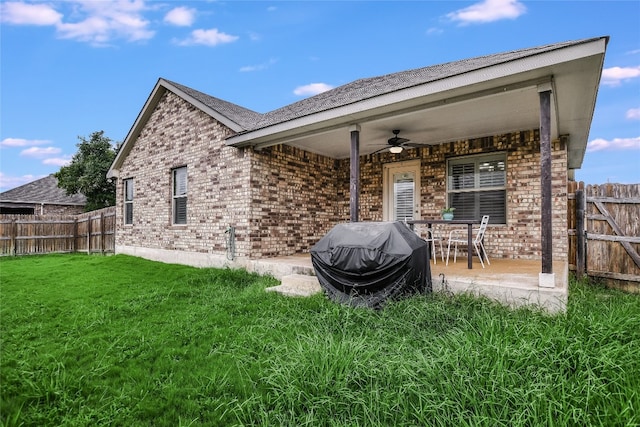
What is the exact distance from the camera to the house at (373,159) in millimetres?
4168

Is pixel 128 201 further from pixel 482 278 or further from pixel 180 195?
pixel 482 278

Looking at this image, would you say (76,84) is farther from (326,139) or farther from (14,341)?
(14,341)

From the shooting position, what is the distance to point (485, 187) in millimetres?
6512

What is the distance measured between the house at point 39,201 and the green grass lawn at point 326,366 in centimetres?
1683

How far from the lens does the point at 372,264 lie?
12.4ft

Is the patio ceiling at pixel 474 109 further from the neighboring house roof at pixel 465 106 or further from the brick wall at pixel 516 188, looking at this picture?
the brick wall at pixel 516 188

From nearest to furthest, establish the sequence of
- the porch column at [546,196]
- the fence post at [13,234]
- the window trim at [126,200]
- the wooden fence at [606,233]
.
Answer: the porch column at [546,196] < the wooden fence at [606,233] < the window trim at [126,200] < the fence post at [13,234]

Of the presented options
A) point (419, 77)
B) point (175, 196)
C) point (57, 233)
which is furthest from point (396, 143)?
point (57, 233)

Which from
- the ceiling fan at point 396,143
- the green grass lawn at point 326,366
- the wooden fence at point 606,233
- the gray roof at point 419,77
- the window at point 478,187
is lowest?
the green grass lawn at point 326,366

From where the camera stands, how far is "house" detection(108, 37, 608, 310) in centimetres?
417

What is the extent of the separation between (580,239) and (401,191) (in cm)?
351

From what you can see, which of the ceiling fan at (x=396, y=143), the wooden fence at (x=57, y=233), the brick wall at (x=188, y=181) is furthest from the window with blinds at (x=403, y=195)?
the wooden fence at (x=57, y=233)

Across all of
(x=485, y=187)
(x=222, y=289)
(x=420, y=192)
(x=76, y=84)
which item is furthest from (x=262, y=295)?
(x=76, y=84)

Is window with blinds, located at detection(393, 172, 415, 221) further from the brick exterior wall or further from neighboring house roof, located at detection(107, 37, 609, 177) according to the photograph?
neighboring house roof, located at detection(107, 37, 609, 177)
